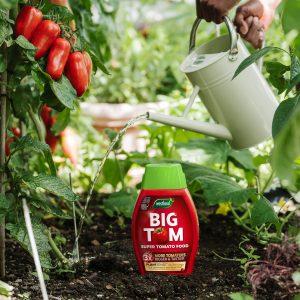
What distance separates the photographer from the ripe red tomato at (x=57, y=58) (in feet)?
4.66

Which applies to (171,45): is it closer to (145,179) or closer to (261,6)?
(261,6)

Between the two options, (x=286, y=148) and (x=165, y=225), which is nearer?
(x=286, y=148)

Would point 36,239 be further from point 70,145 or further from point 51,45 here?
point 70,145

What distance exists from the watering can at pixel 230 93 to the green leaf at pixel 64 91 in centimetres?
37

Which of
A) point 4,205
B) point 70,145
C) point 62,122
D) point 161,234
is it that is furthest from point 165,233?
point 70,145

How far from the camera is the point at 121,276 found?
5.32 ft

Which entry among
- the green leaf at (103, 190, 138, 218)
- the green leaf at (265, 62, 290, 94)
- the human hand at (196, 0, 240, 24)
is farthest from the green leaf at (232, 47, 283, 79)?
the green leaf at (103, 190, 138, 218)

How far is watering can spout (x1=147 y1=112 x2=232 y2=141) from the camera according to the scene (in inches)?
64.1

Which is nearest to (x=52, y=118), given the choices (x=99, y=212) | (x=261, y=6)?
(x=99, y=212)

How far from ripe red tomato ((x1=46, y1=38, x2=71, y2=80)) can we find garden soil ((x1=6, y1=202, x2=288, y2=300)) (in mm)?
423

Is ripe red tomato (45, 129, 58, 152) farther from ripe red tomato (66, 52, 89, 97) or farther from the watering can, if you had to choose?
ripe red tomato (66, 52, 89, 97)

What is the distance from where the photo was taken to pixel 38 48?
1428 mm

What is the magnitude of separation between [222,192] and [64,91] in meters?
0.57

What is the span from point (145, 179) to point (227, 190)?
305 mm
